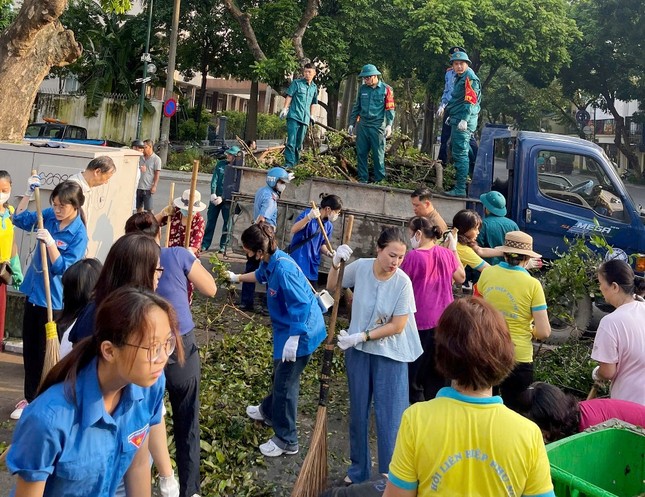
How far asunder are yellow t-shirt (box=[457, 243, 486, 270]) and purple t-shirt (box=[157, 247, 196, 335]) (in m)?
2.70

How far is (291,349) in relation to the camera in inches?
183

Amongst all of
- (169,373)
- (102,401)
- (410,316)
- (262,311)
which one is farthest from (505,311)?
(262,311)

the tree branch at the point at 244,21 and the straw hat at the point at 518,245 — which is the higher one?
the tree branch at the point at 244,21

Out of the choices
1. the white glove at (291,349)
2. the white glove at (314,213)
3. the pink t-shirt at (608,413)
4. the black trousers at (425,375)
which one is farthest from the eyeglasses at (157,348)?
the white glove at (314,213)

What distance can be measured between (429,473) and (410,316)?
2138 millimetres

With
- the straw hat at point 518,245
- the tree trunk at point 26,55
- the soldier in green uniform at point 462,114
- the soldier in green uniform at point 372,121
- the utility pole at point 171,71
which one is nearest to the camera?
the straw hat at point 518,245

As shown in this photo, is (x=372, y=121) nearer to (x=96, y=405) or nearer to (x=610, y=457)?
(x=610, y=457)

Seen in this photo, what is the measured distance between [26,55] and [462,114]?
5.72 m

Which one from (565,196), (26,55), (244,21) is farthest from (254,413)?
(244,21)

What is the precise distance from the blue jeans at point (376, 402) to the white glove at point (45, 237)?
221 centimetres

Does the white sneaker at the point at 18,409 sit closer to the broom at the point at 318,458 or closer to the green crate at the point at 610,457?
the broom at the point at 318,458

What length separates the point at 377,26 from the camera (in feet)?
85.0

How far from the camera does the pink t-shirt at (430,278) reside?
16.9ft

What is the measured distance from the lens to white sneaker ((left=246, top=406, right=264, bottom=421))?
17.4ft
